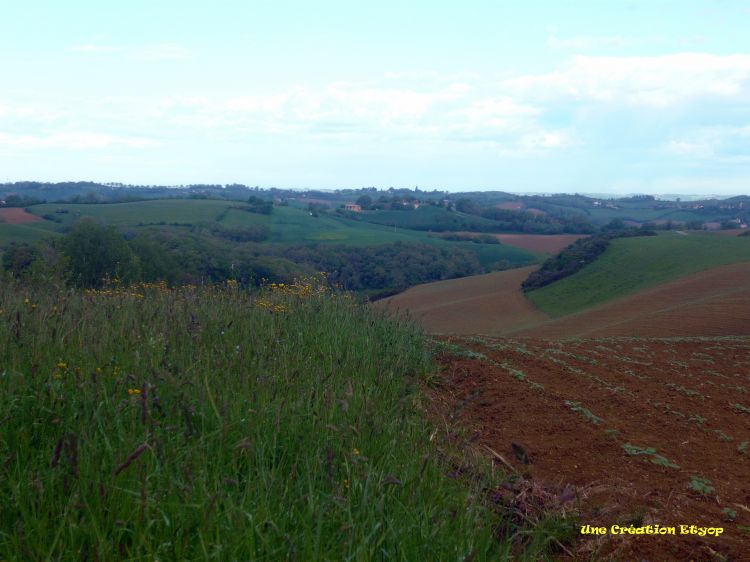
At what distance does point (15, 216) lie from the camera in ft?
177

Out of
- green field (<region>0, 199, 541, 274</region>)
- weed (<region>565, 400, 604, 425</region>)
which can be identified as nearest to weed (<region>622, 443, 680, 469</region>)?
weed (<region>565, 400, 604, 425</region>)

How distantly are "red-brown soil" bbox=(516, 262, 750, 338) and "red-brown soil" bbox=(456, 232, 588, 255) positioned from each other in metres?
27.8

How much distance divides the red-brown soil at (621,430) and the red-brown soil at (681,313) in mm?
7479

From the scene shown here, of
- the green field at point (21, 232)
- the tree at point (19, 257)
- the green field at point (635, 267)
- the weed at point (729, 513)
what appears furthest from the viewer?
the green field at point (21, 232)

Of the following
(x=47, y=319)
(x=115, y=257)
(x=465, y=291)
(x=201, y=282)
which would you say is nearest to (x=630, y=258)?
(x=465, y=291)

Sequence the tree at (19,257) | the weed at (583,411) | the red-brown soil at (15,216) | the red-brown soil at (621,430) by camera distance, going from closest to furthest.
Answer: the red-brown soil at (621,430) → the weed at (583,411) → the tree at (19,257) → the red-brown soil at (15,216)

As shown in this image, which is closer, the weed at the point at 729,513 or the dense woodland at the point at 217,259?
the weed at the point at 729,513

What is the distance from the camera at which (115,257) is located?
2184 centimetres

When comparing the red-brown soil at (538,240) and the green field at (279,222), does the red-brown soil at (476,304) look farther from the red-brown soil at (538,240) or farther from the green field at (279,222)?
the red-brown soil at (538,240)

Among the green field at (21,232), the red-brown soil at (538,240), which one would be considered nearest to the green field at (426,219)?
the red-brown soil at (538,240)

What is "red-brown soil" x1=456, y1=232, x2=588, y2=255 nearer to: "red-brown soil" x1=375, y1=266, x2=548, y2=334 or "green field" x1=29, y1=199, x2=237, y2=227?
"red-brown soil" x1=375, y1=266, x2=548, y2=334

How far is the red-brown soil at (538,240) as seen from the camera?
2559 inches

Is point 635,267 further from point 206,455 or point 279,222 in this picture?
point 206,455

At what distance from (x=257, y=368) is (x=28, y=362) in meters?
1.28
